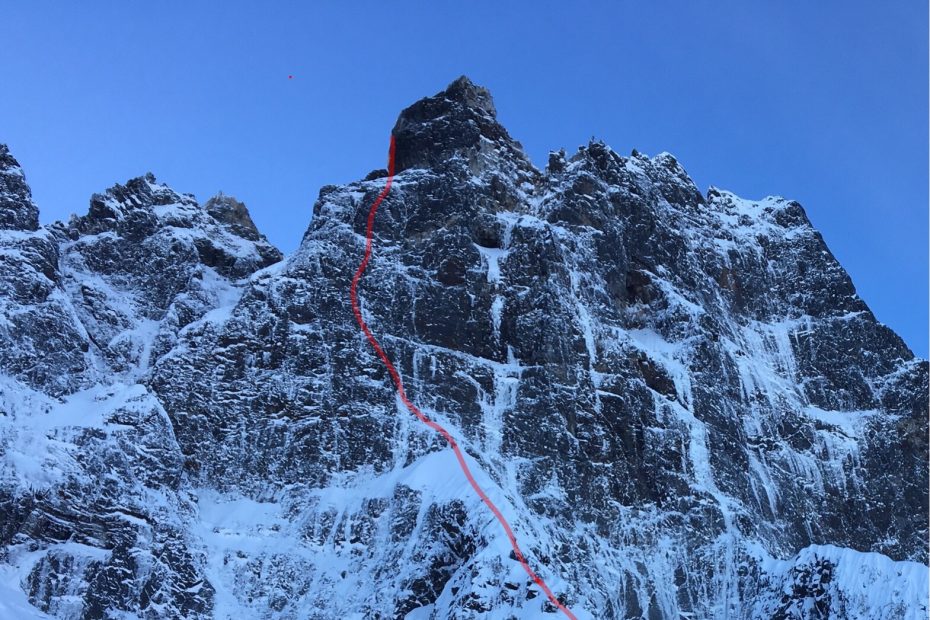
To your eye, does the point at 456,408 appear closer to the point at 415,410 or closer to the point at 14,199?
the point at 415,410

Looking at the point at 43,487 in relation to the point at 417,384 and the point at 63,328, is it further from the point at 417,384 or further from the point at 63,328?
the point at 417,384

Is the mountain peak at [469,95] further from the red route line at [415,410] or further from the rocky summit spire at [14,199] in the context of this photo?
the rocky summit spire at [14,199]

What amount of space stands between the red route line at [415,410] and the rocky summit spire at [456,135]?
359 cm

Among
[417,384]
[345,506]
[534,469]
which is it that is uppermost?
[417,384]

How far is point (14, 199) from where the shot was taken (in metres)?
98.6

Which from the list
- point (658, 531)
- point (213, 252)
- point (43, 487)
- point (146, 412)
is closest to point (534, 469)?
point (658, 531)

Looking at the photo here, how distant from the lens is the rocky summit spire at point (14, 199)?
317 ft

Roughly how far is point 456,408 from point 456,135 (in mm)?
36258

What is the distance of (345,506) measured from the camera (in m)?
83.7

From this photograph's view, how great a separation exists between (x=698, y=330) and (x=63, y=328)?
56014 millimetres

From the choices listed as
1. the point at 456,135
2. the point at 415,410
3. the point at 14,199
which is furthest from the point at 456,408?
the point at 14,199

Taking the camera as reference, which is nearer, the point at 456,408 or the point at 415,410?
the point at 415,410

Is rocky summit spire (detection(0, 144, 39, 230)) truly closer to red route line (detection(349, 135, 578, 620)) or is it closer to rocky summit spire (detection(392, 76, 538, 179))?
red route line (detection(349, 135, 578, 620))

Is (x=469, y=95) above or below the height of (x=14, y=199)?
above
